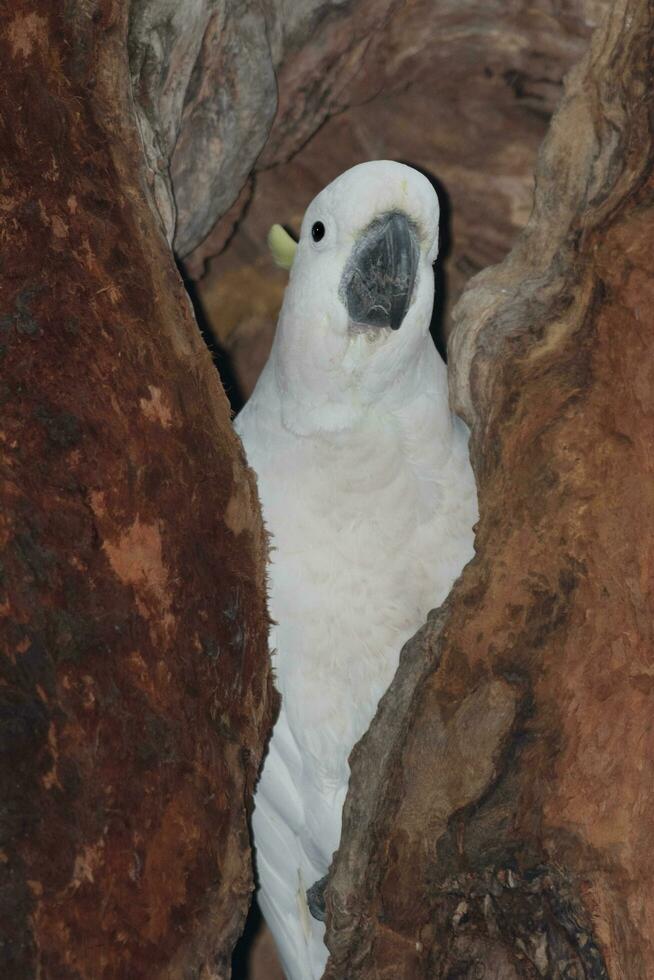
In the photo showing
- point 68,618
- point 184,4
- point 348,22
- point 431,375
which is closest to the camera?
point 68,618

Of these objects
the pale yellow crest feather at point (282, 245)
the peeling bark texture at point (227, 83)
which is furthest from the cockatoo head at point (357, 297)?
the peeling bark texture at point (227, 83)

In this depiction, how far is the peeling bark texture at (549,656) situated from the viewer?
1593mm

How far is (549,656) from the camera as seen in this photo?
1.68 m

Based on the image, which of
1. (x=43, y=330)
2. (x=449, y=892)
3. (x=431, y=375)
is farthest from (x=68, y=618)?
(x=431, y=375)

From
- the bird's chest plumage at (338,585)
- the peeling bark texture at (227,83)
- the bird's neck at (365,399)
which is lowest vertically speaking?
the bird's chest plumage at (338,585)

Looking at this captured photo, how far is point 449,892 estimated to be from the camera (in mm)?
1645

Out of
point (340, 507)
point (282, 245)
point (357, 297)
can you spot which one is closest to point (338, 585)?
point (340, 507)

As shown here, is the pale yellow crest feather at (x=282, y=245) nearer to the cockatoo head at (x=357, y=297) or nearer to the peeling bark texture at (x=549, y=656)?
the cockatoo head at (x=357, y=297)

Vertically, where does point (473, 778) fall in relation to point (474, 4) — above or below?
below

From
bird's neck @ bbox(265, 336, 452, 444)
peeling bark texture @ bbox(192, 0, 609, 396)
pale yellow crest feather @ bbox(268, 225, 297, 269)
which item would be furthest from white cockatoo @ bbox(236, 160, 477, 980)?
peeling bark texture @ bbox(192, 0, 609, 396)

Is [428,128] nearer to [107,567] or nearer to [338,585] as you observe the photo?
[338,585]

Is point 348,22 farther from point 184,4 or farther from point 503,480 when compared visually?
point 503,480

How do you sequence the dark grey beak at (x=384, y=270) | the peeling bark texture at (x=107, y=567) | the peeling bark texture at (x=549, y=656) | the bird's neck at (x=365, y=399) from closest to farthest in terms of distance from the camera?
the peeling bark texture at (x=107, y=567)
the peeling bark texture at (x=549, y=656)
the dark grey beak at (x=384, y=270)
the bird's neck at (x=365, y=399)

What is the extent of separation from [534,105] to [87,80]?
1218 mm
